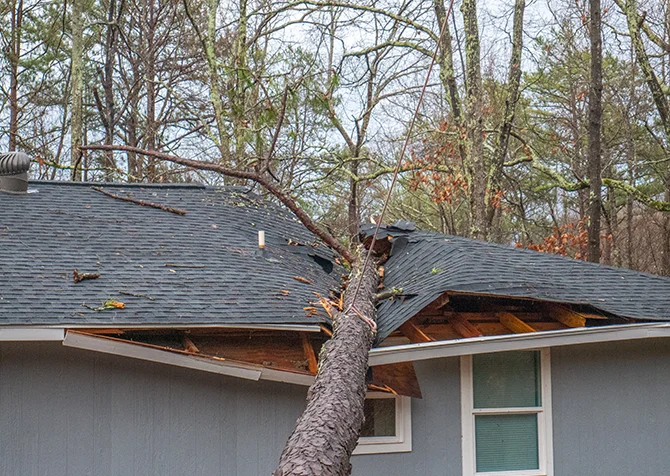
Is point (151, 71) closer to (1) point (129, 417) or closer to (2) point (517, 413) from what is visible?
(1) point (129, 417)

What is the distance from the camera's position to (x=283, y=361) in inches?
240

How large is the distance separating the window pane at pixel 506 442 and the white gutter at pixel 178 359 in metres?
1.86

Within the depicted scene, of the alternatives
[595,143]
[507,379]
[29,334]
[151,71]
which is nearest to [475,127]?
[595,143]

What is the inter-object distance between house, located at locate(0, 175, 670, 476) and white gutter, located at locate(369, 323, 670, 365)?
2 cm

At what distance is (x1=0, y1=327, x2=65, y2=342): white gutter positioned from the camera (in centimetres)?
511

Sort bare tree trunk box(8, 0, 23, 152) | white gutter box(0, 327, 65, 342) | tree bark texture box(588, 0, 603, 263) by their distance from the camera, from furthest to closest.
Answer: bare tree trunk box(8, 0, 23, 152), tree bark texture box(588, 0, 603, 263), white gutter box(0, 327, 65, 342)

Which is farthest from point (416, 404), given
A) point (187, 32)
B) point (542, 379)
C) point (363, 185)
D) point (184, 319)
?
point (363, 185)

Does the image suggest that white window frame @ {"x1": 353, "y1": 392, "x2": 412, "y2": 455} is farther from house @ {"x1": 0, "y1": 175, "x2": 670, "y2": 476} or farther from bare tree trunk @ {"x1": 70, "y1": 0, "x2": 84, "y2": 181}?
bare tree trunk @ {"x1": 70, "y1": 0, "x2": 84, "y2": 181}

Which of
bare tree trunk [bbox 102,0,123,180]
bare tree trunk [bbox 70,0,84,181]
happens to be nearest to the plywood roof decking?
bare tree trunk [bbox 70,0,84,181]

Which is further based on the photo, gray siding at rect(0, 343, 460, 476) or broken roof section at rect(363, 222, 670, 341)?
broken roof section at rect(363, 222, 670, 341)

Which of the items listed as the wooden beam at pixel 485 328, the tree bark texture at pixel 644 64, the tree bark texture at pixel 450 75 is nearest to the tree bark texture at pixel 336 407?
the wooden beam at pixel 485 328

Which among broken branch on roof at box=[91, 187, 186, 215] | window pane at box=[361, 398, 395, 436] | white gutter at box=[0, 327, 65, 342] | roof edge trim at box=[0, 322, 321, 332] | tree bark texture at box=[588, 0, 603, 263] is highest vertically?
tree bark texture at box=[588, 0, 603, 263]

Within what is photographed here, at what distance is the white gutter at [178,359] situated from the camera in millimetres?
5242

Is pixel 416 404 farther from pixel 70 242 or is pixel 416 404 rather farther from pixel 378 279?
pixel 70 242
